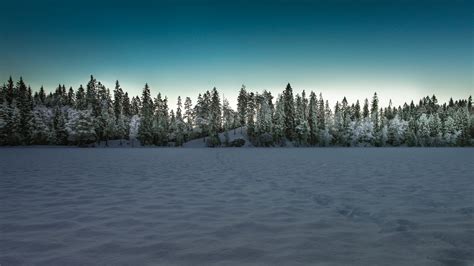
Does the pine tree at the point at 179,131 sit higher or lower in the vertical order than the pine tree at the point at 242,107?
lower

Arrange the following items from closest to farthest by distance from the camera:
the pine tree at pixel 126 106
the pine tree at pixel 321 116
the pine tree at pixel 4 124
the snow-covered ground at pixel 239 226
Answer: the snow-covered ground at pixel 239 226 < the pine tree at pixel 4 124 < the pine tree at pixel 321 116 < the pine tree at pixel 126 106

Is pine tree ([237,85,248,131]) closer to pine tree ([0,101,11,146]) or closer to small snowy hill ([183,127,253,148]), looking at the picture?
small snowy hill ([183,127,253,148])

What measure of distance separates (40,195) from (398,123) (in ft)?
435

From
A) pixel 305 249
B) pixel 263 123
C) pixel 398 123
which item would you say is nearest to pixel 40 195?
pixel 305 249

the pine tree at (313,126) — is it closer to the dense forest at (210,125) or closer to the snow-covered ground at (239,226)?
the dense forest at (210,125)

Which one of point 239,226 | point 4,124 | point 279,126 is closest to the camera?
point 239,226

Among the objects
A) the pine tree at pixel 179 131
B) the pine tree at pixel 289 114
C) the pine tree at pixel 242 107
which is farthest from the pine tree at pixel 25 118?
the pine tree at pixel 289 114

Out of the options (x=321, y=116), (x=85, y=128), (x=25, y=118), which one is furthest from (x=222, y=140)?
(x=25, y=118)

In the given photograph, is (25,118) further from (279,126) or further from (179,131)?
(279,126)

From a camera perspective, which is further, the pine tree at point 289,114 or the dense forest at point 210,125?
the pine tree at point 289,114

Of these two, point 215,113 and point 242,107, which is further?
point 242,107

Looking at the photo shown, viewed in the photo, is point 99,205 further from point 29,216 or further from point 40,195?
point 40,195

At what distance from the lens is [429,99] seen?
19525 cm

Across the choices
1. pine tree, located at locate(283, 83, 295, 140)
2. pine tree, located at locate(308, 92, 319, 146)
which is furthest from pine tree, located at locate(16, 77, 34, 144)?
pine tree, located at locate(308, 92, 319, 146)
